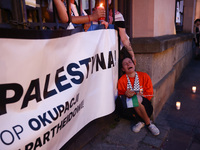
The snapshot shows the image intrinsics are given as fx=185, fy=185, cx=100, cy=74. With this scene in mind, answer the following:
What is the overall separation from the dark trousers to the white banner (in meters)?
0.59

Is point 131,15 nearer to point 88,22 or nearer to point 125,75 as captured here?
point 125,75

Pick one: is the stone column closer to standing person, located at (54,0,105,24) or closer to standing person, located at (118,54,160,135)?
standing person, located at (118,54,160,135)

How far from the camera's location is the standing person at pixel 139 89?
9.16 feet

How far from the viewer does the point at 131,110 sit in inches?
115

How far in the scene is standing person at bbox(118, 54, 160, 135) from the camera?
2793mm

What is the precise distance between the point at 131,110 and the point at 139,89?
1.18 ft

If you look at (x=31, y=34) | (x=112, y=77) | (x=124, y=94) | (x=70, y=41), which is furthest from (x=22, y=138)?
(x=124, y=94)

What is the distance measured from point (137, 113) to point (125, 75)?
24.2 inches

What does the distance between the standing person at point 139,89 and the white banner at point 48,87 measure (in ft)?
2.08

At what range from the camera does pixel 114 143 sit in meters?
2.54

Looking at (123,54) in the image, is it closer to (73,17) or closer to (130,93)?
(130,93)

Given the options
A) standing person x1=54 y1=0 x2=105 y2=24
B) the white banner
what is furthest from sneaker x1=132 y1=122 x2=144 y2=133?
standing person x1=54 y1=0 x2=105 y2=24

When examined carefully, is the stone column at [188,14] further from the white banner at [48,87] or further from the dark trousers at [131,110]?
the white banner at [48,87]

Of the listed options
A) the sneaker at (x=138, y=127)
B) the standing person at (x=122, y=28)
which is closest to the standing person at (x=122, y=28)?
the standing person at (x=122, y=28)
